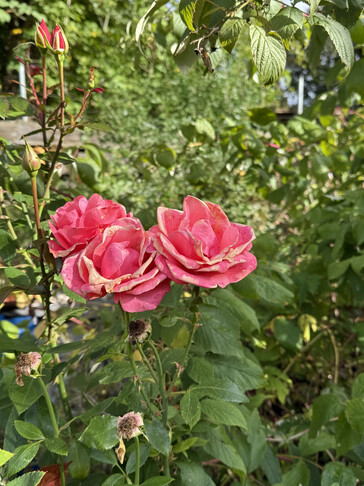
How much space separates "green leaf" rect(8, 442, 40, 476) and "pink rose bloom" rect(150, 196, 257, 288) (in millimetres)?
314

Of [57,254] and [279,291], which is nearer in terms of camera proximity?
[57,254]

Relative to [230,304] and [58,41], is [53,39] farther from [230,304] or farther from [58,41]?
[230,304]

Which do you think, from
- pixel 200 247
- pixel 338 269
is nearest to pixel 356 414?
pixel 200 247

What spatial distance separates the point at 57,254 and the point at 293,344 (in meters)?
1.24

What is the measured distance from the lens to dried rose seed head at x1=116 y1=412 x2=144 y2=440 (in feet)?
1.74

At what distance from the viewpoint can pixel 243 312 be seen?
987 mm

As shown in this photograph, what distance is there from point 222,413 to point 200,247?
0.33 meters

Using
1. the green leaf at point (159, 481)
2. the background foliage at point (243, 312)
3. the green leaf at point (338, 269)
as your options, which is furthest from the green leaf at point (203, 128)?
the green leaf at point (159, 481)

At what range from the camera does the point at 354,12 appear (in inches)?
29.4

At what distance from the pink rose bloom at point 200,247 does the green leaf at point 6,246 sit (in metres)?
0.34

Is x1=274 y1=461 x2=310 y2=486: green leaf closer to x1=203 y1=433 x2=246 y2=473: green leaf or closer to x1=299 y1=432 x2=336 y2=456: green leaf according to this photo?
x1=299 y1=432 x2=336 y2=456: green leaf

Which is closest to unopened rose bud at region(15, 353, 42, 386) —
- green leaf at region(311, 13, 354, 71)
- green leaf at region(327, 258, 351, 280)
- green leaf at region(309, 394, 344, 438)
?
Result: green leaf at region(311, 13, 354, 71)

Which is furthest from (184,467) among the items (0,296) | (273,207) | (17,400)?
(273,207)

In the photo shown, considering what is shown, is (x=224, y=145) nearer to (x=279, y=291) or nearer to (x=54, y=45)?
(x=279, y=291)
